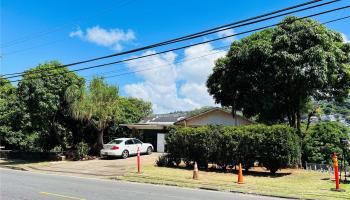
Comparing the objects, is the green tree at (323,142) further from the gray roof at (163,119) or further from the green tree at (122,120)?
the gray roof at (163,119)

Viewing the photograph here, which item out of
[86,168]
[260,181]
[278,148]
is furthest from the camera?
[86,168]

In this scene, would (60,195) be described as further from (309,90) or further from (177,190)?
(309,90)

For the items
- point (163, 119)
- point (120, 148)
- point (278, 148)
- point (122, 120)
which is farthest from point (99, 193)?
point (163, 119)

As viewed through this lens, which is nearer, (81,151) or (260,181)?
(260,181)

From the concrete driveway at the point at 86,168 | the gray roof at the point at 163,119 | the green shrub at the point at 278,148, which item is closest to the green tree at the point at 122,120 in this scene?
the gray roof at the point at 163,119

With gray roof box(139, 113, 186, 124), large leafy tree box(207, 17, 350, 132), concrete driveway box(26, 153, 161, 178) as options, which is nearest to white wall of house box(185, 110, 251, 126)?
gray roof box(139, 113, 186, 124)

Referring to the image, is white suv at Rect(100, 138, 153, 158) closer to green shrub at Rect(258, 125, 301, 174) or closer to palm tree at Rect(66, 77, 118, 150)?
palm tree at Rect(66, 77, 118, 150)

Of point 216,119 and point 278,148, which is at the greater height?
point 216,119

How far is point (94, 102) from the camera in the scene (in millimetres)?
28859

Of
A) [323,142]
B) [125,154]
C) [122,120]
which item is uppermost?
[122,120]

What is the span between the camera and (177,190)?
14258 millimetres

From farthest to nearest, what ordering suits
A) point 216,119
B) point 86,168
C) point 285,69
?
point 216,119, point 86,168, point 285,69

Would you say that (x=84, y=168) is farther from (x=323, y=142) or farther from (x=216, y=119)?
(x=216, y=119)

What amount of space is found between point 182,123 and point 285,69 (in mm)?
13469
